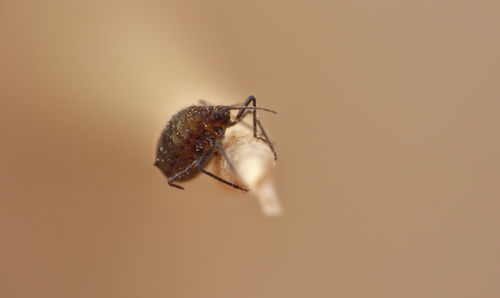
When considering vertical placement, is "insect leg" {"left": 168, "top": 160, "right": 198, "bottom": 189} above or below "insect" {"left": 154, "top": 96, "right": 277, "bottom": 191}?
below

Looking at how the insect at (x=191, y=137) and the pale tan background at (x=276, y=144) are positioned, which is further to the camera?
the insect at (x=191, y=137)

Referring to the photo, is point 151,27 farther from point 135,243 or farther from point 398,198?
point 398,198

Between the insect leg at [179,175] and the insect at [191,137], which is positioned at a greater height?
the insect at [191,137]

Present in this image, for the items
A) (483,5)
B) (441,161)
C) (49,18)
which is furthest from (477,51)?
(49,18)

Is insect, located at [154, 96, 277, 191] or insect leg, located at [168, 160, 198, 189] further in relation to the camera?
insect, located at [154, 96, 277, 191]

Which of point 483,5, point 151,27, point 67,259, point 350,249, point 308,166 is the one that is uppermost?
point 483,5

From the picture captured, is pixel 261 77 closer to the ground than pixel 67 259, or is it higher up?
higher up
